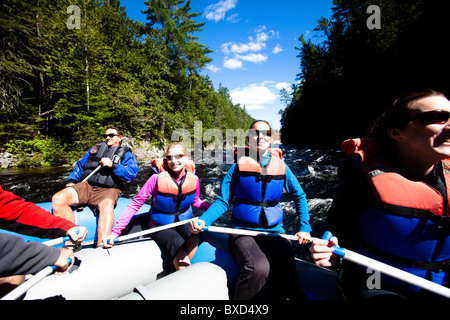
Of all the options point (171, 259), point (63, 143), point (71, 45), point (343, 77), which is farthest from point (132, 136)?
point (343, 77)

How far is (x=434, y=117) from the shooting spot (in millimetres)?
1089

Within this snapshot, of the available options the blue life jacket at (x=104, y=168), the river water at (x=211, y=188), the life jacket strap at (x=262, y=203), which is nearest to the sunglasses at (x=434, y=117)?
the life jacket strap at (x=262, y=203)

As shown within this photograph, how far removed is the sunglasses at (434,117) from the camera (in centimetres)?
107

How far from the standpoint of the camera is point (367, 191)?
1.23 m

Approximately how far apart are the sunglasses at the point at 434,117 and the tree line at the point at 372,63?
12.0m

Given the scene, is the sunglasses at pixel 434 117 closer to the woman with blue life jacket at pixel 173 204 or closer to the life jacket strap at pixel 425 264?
the life jacket strap at pixel 425 264

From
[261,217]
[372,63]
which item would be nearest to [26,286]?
[261,217]

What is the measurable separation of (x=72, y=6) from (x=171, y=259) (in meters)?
15.0

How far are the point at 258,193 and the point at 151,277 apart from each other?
1.48 meters

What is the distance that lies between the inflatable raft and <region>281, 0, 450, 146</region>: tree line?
41.1ft

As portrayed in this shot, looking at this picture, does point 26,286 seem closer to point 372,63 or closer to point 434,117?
point 434,117

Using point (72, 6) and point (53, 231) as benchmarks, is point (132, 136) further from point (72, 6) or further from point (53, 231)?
point (53, 231)

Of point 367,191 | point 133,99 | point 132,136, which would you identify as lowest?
point 367,191

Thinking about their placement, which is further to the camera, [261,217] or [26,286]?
[261,217]
